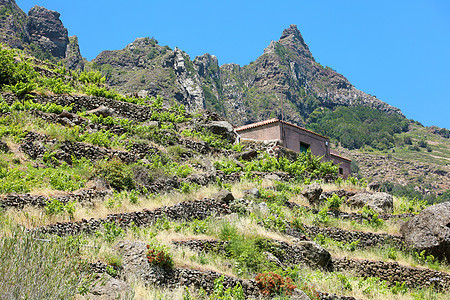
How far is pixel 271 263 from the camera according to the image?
14.9 m

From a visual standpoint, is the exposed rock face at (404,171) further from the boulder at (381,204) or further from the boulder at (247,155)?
the boulder at (381,204)

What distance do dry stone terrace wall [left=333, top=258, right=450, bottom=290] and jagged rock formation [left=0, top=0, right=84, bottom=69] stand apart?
7139cm

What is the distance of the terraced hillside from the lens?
11.7m

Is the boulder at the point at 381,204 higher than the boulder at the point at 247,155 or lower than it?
lower

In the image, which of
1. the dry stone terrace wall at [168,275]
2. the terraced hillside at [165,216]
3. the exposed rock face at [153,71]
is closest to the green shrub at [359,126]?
the exposed rock face at [153,71]

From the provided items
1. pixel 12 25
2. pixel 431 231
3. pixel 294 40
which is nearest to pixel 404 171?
pixel 431 231

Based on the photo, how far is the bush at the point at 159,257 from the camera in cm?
1250

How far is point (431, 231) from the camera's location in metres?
18.1

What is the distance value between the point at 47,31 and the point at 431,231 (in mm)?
84563

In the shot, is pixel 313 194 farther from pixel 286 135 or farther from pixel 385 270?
pixel 286 135

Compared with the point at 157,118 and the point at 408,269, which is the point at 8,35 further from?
the point at 408,269

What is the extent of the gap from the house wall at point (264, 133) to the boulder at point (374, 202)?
29.9 ft

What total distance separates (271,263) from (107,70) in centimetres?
8286

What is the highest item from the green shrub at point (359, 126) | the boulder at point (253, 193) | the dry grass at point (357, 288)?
the green shrub at point (359, 126)
